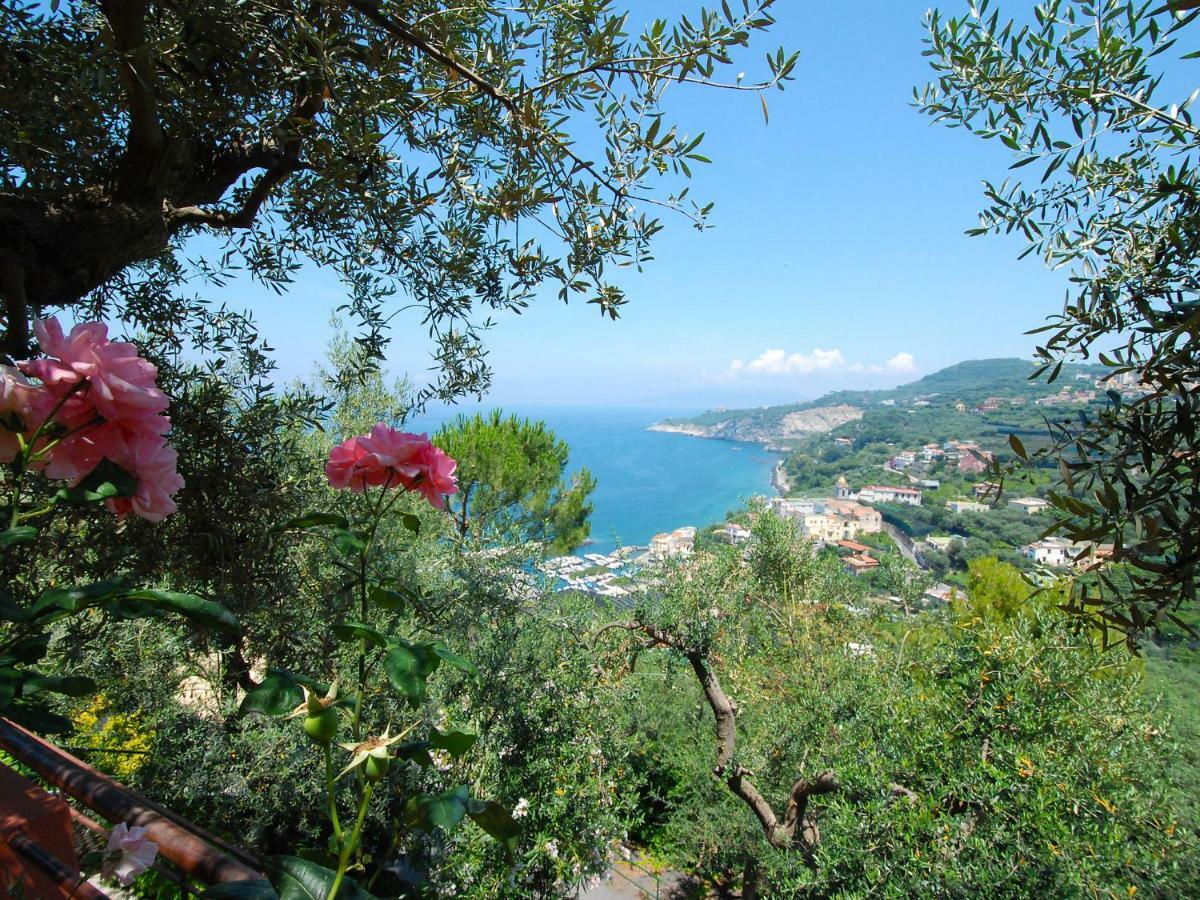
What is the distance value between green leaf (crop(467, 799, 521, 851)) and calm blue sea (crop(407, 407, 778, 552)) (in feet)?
46.8

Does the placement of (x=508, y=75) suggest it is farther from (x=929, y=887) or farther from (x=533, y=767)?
(x=929, y=887)

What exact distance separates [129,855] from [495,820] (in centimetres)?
63

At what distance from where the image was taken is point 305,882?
3.03ft

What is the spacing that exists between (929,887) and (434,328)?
3955 millimetres

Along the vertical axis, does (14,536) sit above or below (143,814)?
above

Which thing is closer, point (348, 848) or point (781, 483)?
point (348, 848)

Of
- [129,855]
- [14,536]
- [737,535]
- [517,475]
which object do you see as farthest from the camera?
[517,475]

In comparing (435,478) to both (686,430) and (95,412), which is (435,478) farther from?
(686,430)

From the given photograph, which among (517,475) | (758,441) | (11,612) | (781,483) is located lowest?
(781,483)

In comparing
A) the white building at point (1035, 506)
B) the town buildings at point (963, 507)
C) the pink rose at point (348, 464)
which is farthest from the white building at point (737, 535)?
the pink rose at point (348, 464)

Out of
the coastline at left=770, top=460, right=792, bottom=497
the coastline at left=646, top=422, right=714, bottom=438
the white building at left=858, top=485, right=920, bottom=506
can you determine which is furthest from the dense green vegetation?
the coastline at left=646, top=422, right=714, bottom=438

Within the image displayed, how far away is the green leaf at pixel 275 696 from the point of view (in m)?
0.93

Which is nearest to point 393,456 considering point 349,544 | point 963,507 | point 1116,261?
point 349,544

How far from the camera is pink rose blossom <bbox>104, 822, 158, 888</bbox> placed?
38.5 inches
